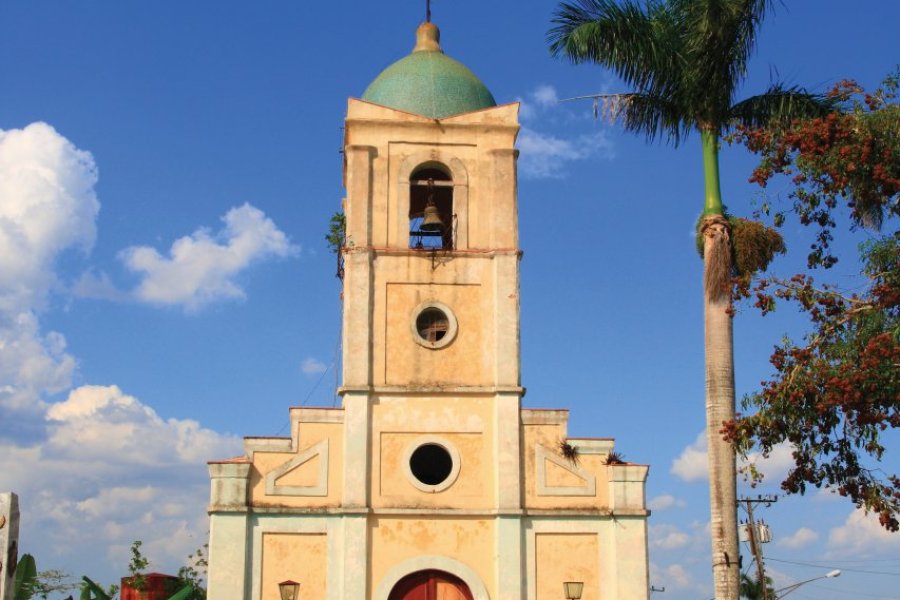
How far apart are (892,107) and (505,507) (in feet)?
34.1

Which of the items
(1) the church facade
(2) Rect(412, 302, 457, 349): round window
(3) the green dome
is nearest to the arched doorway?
(1) the church facade

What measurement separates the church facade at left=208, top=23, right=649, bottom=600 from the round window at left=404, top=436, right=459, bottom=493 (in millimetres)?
33

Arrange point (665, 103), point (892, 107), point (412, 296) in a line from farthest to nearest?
point (412, 296), point (665, 103), point (892, 107)

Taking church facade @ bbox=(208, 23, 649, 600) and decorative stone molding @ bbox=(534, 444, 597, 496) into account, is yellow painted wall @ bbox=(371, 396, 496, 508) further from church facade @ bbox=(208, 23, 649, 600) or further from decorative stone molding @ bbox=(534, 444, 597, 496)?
decorative stone molding @ bbox=(534, 444, 597, 496)

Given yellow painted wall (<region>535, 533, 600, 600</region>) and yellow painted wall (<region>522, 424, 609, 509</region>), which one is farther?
yellow painted wall (<region>522, 424, 609, 509</region>)

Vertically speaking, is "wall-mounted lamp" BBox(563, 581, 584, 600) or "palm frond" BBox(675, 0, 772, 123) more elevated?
"palm frond" BBox(675, 0, 772, 123)

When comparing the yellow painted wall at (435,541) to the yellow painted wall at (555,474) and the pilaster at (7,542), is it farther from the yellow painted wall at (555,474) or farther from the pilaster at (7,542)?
the pilaster at (7,542)

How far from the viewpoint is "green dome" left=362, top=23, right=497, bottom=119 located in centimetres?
2602

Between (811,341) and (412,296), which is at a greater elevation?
(412,296)

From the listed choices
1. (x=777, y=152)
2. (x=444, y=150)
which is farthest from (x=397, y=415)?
(x=777, y=152)

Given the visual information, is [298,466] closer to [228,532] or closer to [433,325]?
[228,532]

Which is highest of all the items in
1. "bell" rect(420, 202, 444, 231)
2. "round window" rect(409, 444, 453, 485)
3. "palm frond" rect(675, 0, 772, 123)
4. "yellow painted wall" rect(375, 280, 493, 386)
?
"palm frond" rect(675, 0, 772, 123)

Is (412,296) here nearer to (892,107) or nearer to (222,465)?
(222,465)

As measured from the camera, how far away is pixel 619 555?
2356cm
